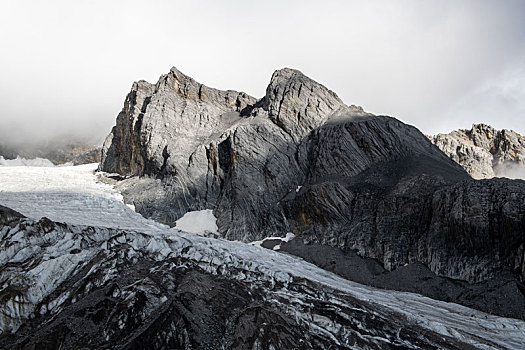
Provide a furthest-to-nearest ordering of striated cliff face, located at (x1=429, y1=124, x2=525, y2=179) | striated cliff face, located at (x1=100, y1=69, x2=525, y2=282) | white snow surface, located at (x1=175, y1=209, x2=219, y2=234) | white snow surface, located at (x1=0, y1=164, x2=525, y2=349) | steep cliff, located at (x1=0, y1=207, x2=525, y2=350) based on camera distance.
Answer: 1. striated cliff face, located at (x1=429, y1=124, x2=525, y2=179)
2. white snow surface, located at (x1=175, y1=209, x2=219, y2=234)
3. striated cliff face, located at (x1=100, y1=69, x2=525, y2=282)
4. white snow surface, located at (x1=0, y1=164, x2=525, y2=349)
5. steep cliff, located at (x1=0, y1=207, x2=525, y2=350)

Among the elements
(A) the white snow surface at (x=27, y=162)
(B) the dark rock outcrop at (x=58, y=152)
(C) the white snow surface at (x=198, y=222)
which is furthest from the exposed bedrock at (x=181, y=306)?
(A) the white snow surface at (x=27, y=162)

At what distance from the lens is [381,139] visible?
3781cm

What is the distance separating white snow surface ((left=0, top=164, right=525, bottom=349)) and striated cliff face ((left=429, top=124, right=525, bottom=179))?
57003 mm

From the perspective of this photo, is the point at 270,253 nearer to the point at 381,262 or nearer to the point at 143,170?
the point at 381,262

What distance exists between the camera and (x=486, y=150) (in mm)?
75500

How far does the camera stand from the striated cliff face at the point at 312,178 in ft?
76.6

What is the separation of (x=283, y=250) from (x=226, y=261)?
8.53m

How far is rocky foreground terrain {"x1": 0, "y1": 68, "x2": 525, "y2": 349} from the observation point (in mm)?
16219

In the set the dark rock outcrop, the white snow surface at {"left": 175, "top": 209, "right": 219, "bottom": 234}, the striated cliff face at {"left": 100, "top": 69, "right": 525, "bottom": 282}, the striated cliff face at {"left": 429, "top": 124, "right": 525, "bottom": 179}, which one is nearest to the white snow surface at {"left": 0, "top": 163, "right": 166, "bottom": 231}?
the white snow surface at {"left": 175, "top": 209, "right": 219, "bottom": 234}

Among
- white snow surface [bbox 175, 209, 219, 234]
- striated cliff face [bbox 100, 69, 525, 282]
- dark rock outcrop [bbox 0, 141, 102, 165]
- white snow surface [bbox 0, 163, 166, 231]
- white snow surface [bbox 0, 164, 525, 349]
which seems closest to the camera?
white snow surface [bbox 0, 164, 525, 349]

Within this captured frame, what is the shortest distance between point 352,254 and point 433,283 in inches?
266

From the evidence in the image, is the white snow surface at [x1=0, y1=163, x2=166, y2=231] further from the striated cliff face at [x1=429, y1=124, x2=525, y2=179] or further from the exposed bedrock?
the striated cliff face at [x1=429, y1=124, x2=525, y2=179]

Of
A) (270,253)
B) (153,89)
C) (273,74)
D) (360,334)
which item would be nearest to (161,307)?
(360,334)

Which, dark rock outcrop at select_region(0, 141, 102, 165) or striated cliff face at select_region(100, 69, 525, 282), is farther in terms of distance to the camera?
dark rock outcrop at select_region(0, 141, 102, 165)
